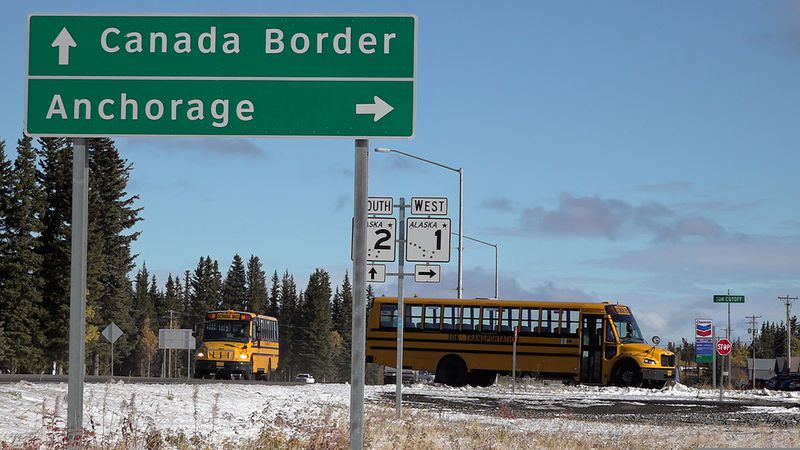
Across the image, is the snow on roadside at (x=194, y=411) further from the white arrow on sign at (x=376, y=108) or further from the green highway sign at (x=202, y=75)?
the white arrow on sign at (x=376, y=108)

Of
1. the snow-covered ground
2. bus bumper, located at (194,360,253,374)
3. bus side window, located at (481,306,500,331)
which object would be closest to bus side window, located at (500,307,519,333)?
bus side window, located at (481,306,500,331)

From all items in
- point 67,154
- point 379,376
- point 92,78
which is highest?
point 67,154

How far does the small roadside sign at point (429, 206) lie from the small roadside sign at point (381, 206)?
1.35 feet

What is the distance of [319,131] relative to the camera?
11.3 m

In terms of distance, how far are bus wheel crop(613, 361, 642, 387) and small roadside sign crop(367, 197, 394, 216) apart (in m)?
24.0

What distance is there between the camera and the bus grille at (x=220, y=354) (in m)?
49.2

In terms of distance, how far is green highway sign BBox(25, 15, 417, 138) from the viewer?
444 inches

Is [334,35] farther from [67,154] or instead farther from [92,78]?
[67,154]

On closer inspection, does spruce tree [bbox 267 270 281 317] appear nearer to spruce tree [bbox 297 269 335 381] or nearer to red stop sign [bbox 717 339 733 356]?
spruce tree [bbox 297 269 335 381]

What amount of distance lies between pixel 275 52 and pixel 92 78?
1784 mm

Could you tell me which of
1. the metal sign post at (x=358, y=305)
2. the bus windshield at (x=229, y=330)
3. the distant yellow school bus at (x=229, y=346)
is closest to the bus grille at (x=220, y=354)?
the distant yellow school bus at (x=229, y=346)

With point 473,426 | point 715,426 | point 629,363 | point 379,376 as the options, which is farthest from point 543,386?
point 379,376

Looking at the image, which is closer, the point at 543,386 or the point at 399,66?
the point at 399,66

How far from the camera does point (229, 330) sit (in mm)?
49844
